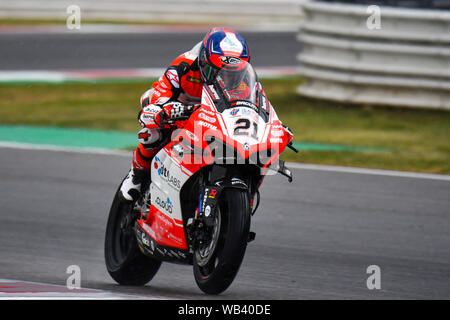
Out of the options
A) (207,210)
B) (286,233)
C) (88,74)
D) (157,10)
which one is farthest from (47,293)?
(157,10)

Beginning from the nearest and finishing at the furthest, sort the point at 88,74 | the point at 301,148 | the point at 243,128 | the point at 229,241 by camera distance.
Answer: the point at 229,241
the point at 243,128
the point at 301,148
the point at 88,74

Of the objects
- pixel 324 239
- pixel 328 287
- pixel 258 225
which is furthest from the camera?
pixel 258 225

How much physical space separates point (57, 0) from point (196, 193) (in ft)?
69.7

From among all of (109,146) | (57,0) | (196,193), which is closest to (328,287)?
(196,193)

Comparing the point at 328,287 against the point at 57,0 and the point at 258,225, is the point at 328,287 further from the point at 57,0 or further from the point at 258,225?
the point at 57,0

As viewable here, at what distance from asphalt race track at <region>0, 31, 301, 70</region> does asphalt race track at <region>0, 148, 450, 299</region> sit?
8.94 meters

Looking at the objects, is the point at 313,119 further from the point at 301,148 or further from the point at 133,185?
the point at 133,185

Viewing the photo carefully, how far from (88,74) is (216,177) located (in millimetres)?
12820

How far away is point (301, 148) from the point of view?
10.7 meters

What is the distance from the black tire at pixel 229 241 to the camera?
4.67 meters

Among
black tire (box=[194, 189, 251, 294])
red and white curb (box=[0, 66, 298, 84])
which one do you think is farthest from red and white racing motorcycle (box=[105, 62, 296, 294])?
red and white curb (box=[0, 66, 298, 84])

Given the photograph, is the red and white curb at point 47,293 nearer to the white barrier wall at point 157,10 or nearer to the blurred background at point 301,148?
the blurred background at point 301,148

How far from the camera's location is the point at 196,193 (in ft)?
17.0

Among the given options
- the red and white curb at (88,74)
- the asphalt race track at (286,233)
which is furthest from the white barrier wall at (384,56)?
the red and white curb at (88,74)
